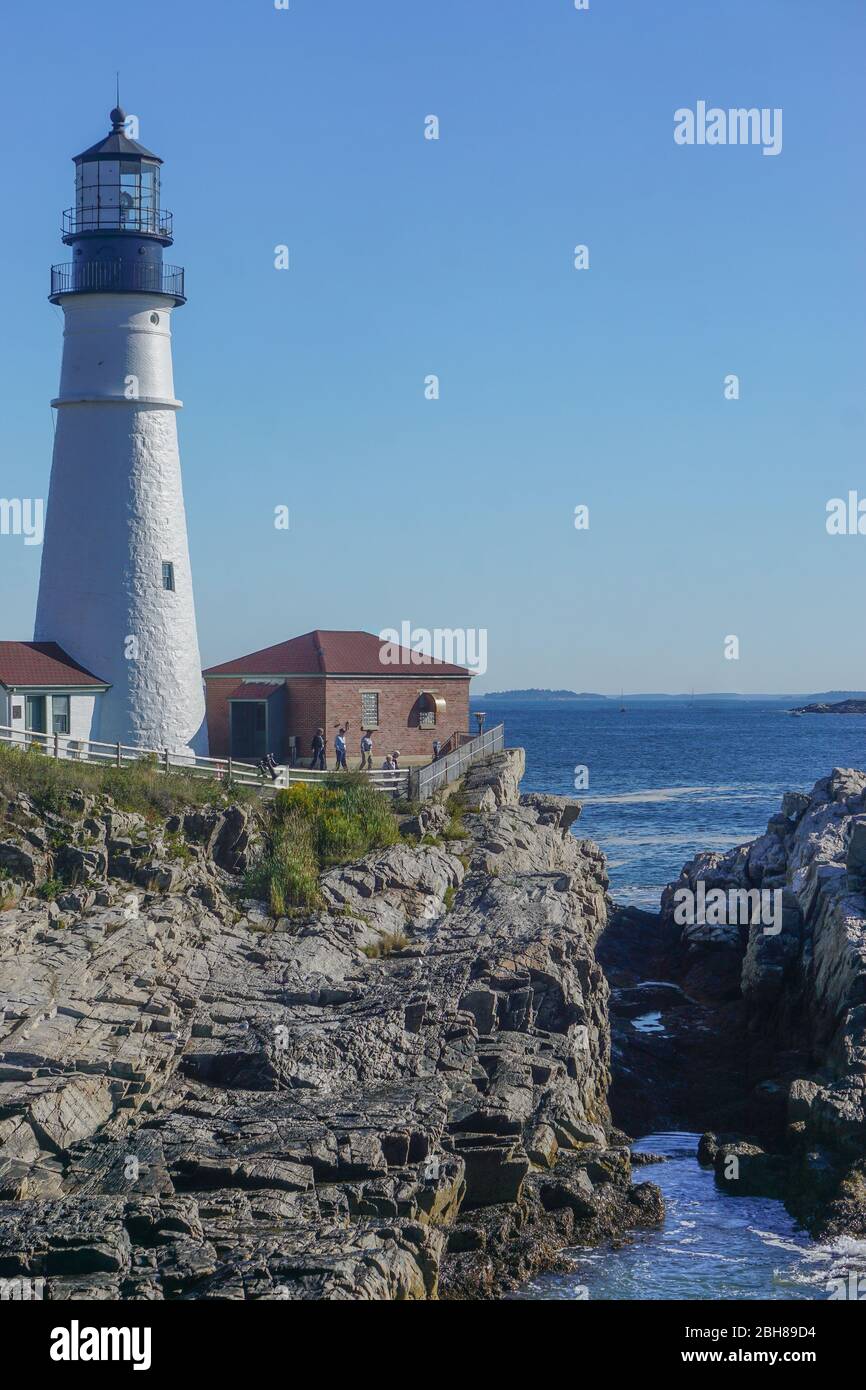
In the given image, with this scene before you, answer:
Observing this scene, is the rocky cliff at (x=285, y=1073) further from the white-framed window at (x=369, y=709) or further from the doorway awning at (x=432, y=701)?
the doorway awning at (x=432, y=701)

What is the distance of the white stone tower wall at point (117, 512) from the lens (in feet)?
113

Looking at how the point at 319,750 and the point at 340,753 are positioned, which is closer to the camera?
the point at 340,753

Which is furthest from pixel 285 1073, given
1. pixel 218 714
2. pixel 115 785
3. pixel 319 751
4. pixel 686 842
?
pixel 686 842

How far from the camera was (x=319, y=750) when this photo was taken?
1492 inches

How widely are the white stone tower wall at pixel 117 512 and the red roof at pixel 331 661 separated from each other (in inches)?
156

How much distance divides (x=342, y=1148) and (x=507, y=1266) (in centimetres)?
246

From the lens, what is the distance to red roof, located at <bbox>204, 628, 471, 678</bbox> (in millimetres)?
38875

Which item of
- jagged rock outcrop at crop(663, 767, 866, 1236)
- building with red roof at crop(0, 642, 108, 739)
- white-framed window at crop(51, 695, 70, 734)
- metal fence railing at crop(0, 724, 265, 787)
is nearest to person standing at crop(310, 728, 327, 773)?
metal fence railing at crop(0, 724, 265, 787)

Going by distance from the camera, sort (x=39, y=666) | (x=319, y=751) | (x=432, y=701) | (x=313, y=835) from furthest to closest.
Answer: (x=432, y=701) < (x=319, y=751) < (x=39, y=666) < (x=313, y=835)

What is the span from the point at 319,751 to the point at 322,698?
4.64 feet

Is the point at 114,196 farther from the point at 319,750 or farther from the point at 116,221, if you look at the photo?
the point at 319,750

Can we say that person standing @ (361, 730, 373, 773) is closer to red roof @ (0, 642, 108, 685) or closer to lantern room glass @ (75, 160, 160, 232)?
red roof @ (0, 642, 108, 685)

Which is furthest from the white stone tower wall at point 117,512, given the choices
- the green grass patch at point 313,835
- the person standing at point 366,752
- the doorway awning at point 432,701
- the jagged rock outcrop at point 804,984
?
the jagged rock outcrop at point 804,984
